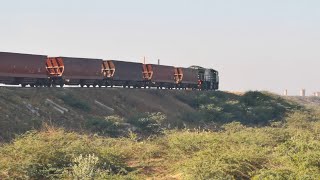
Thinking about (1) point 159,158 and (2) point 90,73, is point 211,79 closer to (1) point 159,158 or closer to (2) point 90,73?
(2) point 90,73

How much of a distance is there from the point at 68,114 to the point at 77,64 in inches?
317

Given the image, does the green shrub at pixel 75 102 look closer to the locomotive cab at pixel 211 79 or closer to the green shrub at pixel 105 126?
the green shrub at pixel 105 126

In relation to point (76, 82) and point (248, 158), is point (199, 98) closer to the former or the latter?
point (76, 82)

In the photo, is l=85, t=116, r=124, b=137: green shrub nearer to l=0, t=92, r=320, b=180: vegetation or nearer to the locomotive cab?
l=0, t=92, r=320, b=180: vegetation

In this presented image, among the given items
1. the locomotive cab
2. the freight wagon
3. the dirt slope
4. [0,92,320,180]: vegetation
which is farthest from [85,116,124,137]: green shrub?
the locomotive cab

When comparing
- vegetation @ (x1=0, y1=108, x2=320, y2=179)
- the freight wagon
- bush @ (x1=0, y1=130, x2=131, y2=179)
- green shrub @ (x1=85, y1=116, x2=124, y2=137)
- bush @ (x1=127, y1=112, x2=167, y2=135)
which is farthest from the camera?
bush @ (x1=127, y1=112, x2=167, y2=135)

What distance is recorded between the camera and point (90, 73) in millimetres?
36312

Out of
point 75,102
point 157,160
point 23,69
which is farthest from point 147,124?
point 157,160

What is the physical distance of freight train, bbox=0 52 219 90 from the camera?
2936 centimetres

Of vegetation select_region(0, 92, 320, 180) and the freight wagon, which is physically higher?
the freight wagon

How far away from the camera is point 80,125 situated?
1035 inches

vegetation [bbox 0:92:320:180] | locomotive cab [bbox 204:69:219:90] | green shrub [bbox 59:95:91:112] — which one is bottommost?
vegetation [bbox 0:92:320:180]

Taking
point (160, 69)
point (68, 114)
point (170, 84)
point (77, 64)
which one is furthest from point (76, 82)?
point (170, 84)

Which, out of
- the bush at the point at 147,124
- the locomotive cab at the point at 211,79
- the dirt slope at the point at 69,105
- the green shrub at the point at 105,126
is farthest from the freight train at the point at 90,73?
the bush at the point at 147,124
